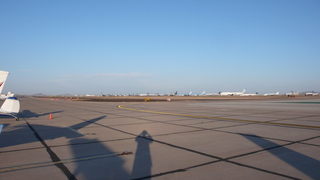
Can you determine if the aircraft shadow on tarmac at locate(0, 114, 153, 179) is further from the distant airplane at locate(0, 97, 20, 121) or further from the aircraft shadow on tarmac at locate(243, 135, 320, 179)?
the distant airplane at locate(0, 97, 20, 121)

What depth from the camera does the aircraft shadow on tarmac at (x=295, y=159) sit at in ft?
18.5

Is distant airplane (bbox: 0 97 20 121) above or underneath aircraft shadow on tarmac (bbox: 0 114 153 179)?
above

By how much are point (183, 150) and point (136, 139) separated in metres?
2.69

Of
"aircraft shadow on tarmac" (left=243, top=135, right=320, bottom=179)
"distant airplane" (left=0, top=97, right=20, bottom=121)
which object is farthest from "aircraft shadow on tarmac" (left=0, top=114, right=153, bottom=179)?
"distant airplane" (left=0, top=97, right=20, bottom=121)

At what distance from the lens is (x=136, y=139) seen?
9898mm

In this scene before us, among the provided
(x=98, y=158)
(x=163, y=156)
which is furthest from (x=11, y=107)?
(x=163, y=156)

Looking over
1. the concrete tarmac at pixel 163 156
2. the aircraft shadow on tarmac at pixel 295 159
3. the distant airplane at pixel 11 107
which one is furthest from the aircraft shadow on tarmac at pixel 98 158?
the distant airplane at pixel 11 107

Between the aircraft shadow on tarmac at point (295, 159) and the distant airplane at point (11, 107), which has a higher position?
the distant airplane at point (11, 107)

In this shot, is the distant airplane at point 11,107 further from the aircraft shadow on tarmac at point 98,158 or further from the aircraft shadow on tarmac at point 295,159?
the aircraft shadow on tarmac at point 295,159

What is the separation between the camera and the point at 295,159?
6621mm

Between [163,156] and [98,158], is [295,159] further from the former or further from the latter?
[98,158]

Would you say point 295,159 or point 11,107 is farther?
point 11,107

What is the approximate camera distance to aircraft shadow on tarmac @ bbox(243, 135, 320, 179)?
5.62m

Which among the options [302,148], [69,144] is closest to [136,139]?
[69,144]
